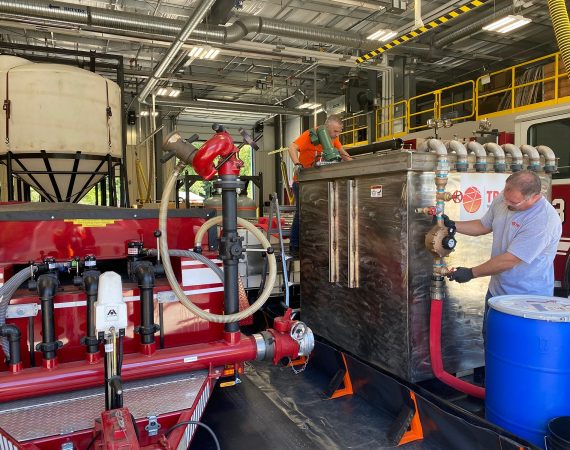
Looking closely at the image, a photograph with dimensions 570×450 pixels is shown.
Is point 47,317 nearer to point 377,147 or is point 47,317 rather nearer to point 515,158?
point 515,158

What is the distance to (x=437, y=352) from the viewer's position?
118 inches

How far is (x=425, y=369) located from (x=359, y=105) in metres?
11.1

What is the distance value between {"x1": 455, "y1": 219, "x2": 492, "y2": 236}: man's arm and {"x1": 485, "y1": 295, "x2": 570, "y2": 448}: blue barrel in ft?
2.36

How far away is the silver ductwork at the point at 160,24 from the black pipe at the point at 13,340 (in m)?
6.95

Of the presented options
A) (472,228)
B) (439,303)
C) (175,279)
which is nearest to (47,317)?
(175,279)

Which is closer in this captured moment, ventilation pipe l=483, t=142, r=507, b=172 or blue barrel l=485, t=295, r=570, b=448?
blue barrel l=485, t=295, r=570, b=448

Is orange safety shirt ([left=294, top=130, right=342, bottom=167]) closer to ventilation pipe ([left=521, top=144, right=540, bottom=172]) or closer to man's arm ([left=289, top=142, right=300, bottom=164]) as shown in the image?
man's arm ([left=289, top=142, right=300, bottom=164])

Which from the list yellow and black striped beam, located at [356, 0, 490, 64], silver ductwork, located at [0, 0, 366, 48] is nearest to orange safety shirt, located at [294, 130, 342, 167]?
yellow and black striped beam, located at [356, 0, 490, 64]

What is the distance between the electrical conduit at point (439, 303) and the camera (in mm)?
2924

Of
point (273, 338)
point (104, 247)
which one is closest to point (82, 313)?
point (104, 247)

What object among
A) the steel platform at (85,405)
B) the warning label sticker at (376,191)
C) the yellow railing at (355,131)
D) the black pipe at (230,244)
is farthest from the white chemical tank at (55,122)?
the yellow railing at (355,131)

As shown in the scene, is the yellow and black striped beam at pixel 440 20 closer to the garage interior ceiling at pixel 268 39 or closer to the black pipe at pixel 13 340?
the garage interior ceiling at pixel 268 39

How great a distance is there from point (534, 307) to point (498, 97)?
9.41 meters

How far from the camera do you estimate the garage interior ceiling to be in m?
8.27
